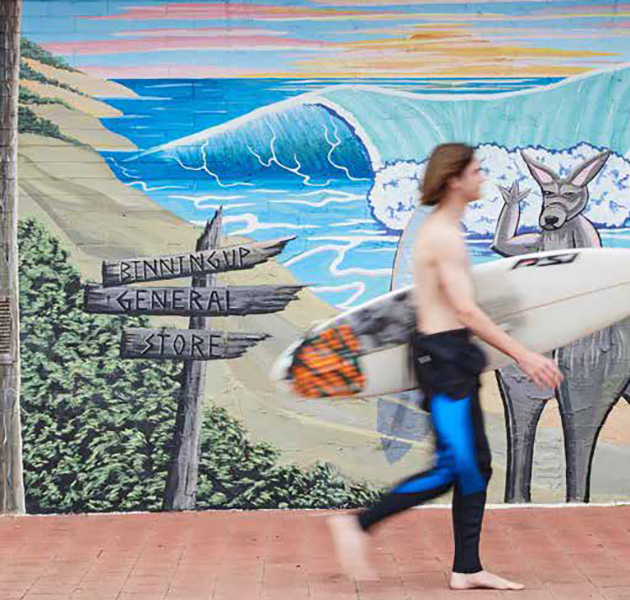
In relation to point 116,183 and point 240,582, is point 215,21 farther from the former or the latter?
point 240,582

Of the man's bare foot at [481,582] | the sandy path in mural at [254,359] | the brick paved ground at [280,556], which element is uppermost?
the sandy path in mural at [254,359]

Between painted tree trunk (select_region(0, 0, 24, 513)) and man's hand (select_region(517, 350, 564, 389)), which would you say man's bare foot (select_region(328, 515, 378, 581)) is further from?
painted tree trunk (select_region(0, 0, 24, 513))

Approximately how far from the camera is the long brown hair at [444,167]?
6410 millimetres

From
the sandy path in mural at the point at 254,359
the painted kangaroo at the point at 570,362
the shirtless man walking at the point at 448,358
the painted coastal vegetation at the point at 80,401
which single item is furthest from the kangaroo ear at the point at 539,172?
the shirtless man walking at the point at 448,358

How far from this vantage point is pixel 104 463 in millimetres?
8852

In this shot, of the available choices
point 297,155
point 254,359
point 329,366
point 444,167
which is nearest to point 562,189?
point 297,155

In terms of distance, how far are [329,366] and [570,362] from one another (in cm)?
232

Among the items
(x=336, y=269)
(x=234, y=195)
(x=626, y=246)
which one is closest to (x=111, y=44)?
(x=234, y=195)

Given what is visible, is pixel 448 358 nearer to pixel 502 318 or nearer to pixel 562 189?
pixel 502 318

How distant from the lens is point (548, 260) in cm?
714

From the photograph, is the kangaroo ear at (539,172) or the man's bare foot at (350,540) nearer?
the man's bare foot at (350,540)

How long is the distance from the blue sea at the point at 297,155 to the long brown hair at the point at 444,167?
236 centimetres

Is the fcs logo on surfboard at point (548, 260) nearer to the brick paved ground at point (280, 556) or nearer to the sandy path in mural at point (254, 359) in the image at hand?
the brick paved ground at point (280, 556)

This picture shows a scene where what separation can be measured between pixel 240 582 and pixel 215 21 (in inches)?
141
